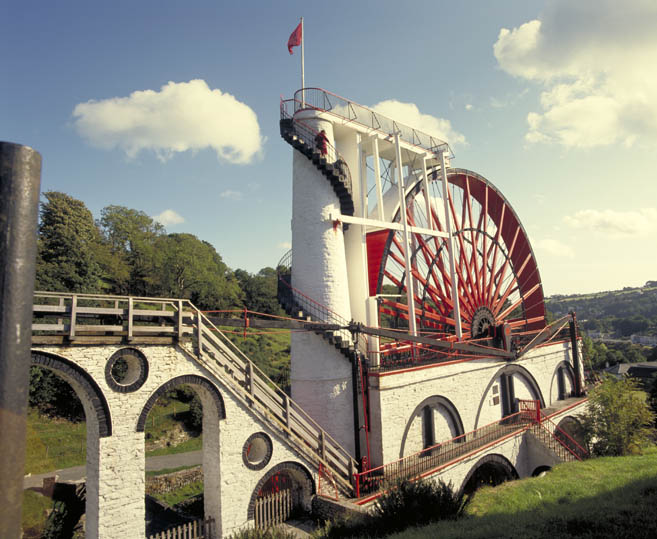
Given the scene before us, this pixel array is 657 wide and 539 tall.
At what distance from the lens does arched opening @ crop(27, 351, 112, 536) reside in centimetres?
839

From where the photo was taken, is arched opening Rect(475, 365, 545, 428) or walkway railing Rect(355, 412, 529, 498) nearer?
walkway railing Rect(355, 412, 529, 498)

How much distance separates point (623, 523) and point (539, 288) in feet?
78.6

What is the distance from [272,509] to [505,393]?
14.0m

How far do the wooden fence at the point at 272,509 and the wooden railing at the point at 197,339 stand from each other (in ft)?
4.08

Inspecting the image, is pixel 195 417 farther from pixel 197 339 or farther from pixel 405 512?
pixel 405 512

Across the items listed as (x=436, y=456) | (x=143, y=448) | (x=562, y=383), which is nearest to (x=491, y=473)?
(x=436, y=456)

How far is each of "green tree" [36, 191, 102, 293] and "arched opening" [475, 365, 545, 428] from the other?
2835 centimetres

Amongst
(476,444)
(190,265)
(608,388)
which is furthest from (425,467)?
(190,265)

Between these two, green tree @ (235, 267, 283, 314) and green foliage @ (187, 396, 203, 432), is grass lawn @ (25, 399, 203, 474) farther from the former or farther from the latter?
green tree @ (235, 267, 283, 314)

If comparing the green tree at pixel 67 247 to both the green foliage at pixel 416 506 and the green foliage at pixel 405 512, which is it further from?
the green foliage at pixel 416 506

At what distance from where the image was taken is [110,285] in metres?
43.3

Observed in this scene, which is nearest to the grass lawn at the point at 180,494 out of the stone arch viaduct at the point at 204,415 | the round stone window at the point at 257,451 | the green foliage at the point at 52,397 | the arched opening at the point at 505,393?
the round stone window at the point at 257,451

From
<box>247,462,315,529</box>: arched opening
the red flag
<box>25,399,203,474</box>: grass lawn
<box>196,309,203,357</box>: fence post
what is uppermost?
the red flag

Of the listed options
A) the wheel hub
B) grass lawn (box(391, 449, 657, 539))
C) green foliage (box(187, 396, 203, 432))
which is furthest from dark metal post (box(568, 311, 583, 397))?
green foliage (box(187, 396, 203, 432))
